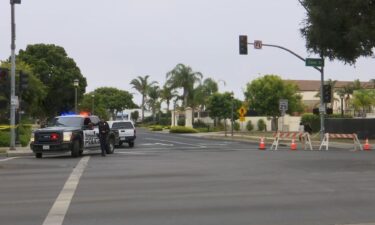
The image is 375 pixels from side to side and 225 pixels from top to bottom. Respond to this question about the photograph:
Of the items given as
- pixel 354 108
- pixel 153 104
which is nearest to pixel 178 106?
pixel 153 104

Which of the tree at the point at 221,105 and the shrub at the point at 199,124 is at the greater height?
the tree at the point at 221,105

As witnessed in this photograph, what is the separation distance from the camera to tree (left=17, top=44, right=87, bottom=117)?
240 ft

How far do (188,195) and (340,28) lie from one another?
77.1 ft

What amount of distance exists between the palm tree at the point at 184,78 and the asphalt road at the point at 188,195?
233ft

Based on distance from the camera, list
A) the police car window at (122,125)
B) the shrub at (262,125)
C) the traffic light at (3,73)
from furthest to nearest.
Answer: the shrub at (262,125) < the police car window at (122,125) < the traffic light at (3,73)

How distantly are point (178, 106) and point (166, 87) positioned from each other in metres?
9.61

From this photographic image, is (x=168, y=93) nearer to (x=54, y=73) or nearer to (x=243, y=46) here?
(x=54, y=73)

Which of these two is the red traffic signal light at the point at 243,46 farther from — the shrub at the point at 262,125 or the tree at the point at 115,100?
the tree at the point at 115,100

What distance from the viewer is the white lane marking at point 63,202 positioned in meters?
9.28


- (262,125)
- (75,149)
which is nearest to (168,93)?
(262,125)

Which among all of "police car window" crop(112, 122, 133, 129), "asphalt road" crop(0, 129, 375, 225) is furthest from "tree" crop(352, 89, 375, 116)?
"asphalt road" crop(0, 129, 375, 225)

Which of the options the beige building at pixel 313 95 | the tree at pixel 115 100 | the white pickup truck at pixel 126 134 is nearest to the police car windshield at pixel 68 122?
the white pickup truck at pixel 126 134

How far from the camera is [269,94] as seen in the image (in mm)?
76000

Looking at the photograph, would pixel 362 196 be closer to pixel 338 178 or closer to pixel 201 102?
pixel 338 178
